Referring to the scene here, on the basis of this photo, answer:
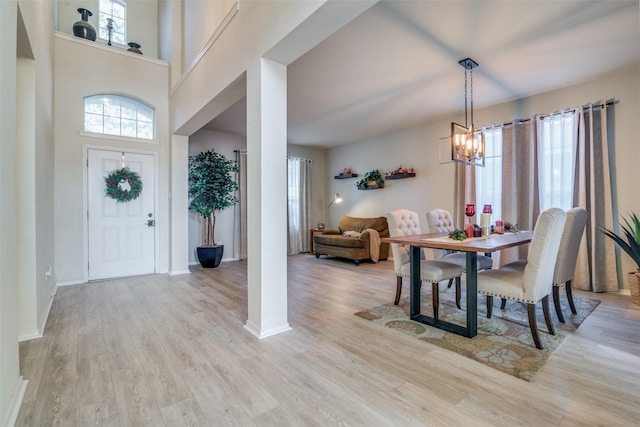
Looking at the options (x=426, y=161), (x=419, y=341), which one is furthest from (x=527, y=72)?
(x=419, y=341)

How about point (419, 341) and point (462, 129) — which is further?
point (462, 129)

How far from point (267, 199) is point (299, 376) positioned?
50.8 inches

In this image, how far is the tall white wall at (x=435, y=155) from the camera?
349 centimetres

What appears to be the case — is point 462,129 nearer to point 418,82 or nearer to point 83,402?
point 418,82

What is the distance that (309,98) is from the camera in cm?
422

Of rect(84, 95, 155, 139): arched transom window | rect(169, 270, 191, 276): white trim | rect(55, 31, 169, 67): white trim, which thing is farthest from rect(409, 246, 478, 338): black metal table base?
rect(55, 31, 169, 67): white trim

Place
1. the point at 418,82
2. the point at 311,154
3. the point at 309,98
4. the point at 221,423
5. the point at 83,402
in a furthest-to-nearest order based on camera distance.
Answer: the point at 311,154, the point at 309,98, the point at 418,82, the point at 83,402, the point at 221,423

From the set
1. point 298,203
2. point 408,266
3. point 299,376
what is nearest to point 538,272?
point 408,266

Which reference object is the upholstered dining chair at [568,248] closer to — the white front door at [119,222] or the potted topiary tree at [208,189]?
the potted topiary tree at [208,189]

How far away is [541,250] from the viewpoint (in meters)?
2.13

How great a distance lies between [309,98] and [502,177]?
3.12 m

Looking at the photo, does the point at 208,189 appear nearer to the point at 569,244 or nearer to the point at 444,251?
the point at 444,251

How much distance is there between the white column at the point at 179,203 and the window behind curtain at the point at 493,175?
15.4 ft

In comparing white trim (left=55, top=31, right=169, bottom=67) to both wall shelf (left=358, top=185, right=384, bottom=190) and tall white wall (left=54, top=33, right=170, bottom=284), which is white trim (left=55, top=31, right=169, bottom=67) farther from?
wall shelf (left=358, top=185, right=384, bottom=190)
